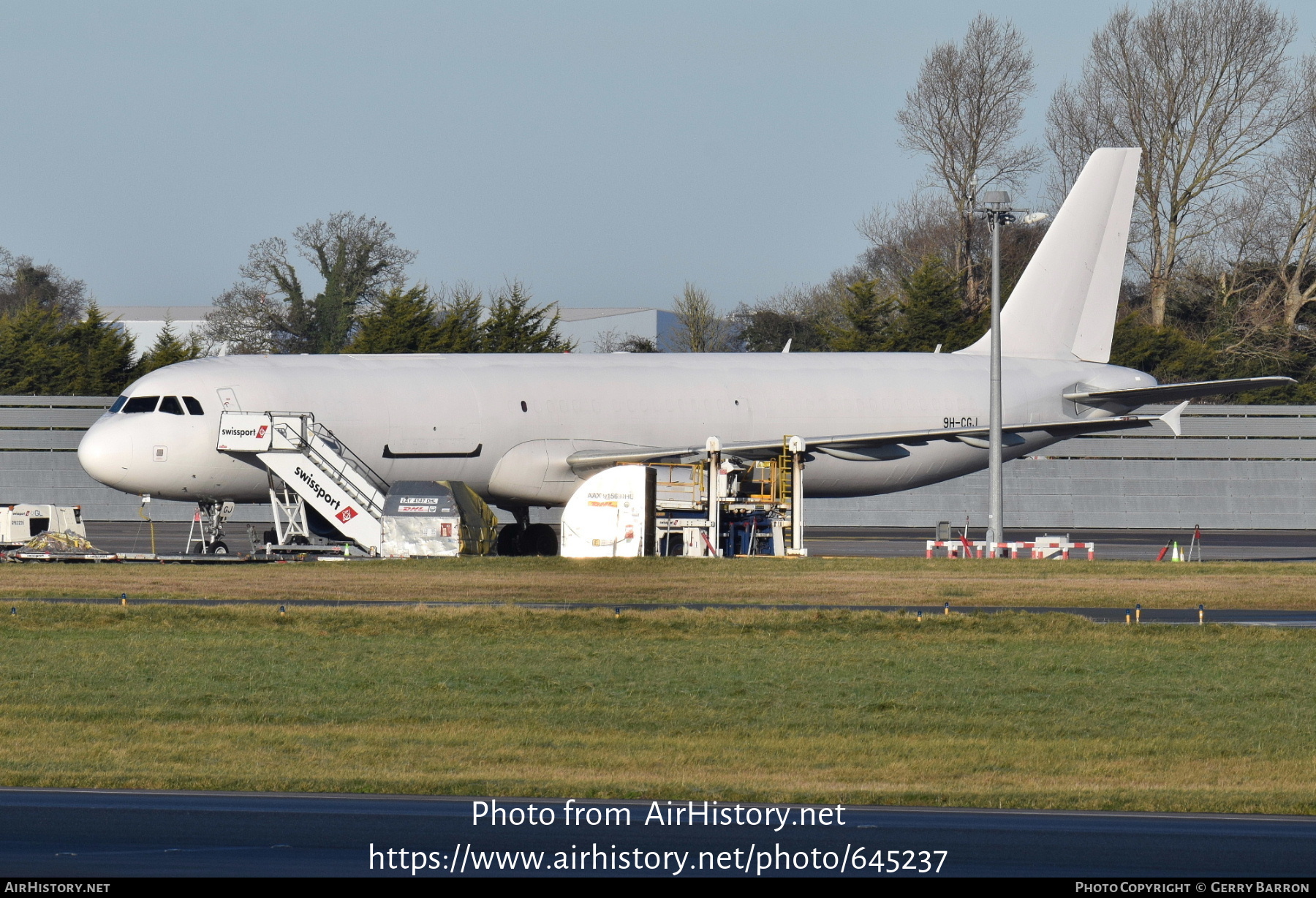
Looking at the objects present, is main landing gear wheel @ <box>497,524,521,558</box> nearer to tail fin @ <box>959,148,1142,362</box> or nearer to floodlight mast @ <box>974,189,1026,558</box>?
floodlight mast @ <box>974,189,1026,558</box>

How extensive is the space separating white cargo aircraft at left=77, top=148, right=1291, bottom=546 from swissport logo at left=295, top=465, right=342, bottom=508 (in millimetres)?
1451

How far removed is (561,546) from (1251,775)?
77.3 ft

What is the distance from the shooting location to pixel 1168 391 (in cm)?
3625

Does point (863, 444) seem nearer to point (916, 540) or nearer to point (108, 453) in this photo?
point (916, 540)

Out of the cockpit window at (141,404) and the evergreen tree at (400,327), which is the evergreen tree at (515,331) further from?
the cockpit window at (141,404)

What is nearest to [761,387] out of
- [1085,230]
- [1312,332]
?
[1085,230]

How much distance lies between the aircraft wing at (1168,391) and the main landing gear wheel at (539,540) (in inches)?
552

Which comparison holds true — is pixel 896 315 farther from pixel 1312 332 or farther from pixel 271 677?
pixel 271 677

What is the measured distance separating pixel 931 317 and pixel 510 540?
39794 mm

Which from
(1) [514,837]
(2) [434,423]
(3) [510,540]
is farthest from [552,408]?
(1) [514,837]

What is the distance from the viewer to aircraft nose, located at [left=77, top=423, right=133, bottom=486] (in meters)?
33.4

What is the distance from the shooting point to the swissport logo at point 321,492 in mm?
33406

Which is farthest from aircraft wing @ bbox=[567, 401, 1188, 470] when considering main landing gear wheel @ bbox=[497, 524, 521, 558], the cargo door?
A: main landing gear wheel @ bbox=[497, 524, 521, 558]

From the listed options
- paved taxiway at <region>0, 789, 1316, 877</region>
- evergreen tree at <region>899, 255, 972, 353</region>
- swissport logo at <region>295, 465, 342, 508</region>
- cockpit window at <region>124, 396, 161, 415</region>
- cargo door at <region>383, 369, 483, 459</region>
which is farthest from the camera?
evergreen tree at <region>899, 255, 972, 353</region>
